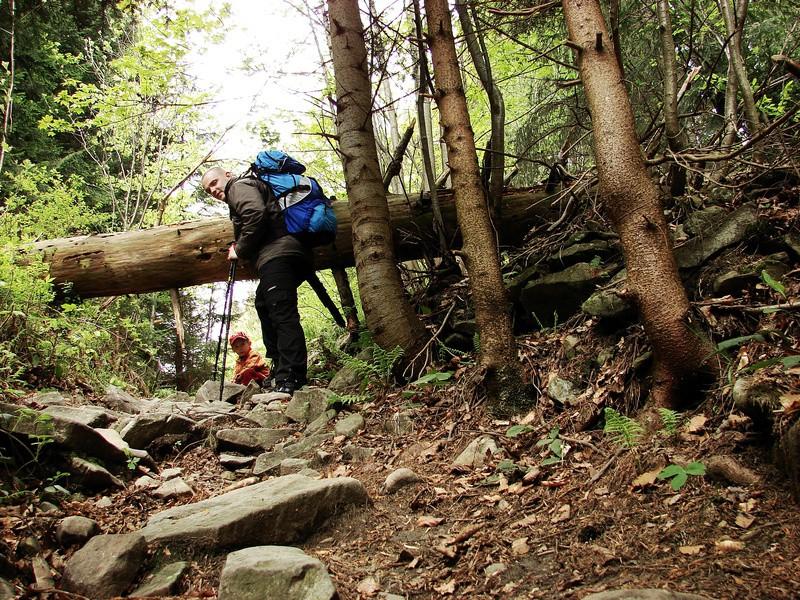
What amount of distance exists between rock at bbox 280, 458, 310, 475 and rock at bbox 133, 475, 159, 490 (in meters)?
0.94

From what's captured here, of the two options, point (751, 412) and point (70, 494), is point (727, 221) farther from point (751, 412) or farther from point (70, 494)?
point (70, 494)

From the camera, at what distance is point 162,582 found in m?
2.27

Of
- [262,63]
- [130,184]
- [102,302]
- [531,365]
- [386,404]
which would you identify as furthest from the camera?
[130,184]

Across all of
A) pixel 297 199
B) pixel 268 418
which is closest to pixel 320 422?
pixel 268 418

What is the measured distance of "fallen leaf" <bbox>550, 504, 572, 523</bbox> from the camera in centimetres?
247

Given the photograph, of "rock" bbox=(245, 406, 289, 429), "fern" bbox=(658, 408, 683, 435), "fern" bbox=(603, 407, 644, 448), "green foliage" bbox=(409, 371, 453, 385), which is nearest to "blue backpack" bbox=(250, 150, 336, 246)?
"rock" bbox=(245, 406, 289, 429)

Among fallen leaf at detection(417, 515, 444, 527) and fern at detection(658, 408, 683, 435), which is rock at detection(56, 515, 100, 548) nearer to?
fallen leaf at detection(417, 515, 444, 527)

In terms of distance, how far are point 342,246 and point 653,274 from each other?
14.9ft

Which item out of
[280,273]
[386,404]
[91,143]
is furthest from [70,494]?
[91,143]

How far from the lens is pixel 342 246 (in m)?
6.84

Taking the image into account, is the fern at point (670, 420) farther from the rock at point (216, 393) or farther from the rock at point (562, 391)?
the rock at point (216, 393)

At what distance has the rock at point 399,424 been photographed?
4273 mm

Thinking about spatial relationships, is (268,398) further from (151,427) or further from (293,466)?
(293,466)

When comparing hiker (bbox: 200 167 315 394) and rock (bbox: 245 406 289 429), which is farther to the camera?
hiker (bbox: 200 167 315 394)
